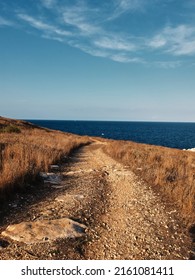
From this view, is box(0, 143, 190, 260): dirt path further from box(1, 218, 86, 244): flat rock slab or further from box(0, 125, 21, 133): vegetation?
box(0, 125, 21, 133): vegetation

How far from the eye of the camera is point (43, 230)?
567 centimetres

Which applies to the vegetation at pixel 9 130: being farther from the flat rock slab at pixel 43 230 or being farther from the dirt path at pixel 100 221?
the flat rock slab at pixel 43 230

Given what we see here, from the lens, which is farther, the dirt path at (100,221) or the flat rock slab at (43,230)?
the flat rock slab at (43,230)

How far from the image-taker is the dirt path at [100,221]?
5070mm

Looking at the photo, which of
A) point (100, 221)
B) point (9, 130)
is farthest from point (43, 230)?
point (9, 130)

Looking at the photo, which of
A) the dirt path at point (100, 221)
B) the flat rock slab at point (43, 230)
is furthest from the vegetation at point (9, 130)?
the flat rock slab at point (43, 230)

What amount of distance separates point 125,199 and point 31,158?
536 cm

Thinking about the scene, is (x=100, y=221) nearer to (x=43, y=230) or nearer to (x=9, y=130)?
(x=43, y=230)

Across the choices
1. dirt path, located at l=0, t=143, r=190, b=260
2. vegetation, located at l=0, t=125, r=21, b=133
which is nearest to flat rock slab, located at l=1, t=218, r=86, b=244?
dirt path, located at l=0, t=143, r=190, b=260

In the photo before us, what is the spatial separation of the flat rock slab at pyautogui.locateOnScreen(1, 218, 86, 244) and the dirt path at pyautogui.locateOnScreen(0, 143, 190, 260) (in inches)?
1.7

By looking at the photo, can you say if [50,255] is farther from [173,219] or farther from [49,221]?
[173,219]

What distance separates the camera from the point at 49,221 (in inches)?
240

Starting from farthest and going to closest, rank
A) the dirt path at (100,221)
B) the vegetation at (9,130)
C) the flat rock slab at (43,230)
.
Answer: the vegetation at (9,130) → the flat rock slab at (43,230) → the dirt path at (100,221)

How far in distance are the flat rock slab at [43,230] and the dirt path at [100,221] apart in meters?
0.04
